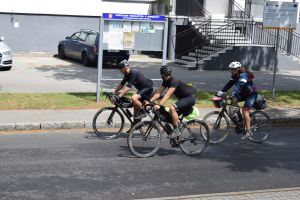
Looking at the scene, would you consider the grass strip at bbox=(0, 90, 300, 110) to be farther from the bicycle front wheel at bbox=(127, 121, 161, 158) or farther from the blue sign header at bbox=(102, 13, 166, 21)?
the bicycle front wheel at bbox=(127, 121, 161, 158)

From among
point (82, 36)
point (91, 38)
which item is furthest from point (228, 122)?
point (82, 36)

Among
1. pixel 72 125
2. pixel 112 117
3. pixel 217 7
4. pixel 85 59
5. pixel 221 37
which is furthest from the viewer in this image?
pixel 217 7

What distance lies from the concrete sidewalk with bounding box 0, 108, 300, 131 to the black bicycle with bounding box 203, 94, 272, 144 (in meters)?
2.31

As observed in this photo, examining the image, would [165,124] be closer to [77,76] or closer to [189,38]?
[77,76]

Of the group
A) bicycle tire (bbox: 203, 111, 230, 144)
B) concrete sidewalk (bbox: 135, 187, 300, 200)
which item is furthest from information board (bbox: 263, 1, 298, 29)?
concrete sidewalk (bbox: 135, 187, 300, 200)

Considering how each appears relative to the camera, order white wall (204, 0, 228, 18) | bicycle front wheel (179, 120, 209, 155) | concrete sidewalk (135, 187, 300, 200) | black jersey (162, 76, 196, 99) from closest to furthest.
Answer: concrete sidewalk (135, 187, 300, 200) < black jersey (162, 76, 196, 99) < bicycle front wheel (179, 120, 209, 155) < white wall (204, 0, 228, 18)

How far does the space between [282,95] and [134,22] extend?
5768 mm

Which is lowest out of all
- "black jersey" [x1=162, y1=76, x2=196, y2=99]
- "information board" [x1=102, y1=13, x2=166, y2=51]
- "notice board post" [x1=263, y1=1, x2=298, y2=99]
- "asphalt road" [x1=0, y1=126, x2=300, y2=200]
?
"asphalt road" [x1=0, y1=126, x2=300, y2=200]

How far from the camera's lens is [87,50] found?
2334 centimetres

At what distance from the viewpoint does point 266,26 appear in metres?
15.9

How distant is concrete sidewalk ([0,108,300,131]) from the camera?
11.4 metres

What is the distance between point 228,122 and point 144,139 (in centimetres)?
214

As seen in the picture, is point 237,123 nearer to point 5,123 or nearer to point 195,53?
point 5,123

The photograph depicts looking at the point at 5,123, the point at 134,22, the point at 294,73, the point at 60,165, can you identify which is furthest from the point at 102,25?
the point at 294,73
